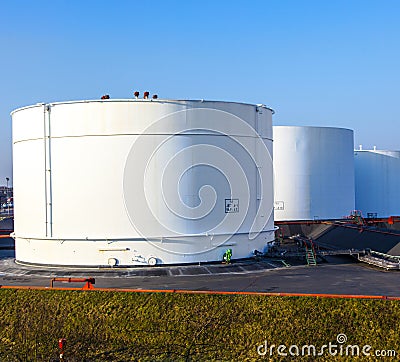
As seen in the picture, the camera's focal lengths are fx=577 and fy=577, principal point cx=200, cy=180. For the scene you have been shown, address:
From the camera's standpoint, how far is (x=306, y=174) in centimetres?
4522

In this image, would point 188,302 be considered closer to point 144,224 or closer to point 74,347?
point 74,347

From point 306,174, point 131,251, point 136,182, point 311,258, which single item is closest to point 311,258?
point 311,258

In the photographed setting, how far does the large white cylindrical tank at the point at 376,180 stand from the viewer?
54.9 metres

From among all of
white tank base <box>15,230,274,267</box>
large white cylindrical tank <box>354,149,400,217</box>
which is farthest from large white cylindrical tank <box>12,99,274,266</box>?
large white cylindrical tank <box>354,149,400,217</box>

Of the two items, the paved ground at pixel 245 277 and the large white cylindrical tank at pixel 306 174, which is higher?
the large white cylindrical tank at pixel 306 174

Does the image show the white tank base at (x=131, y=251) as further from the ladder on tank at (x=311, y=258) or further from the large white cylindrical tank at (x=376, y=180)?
the large white cylindrical tank at (x=376, y=180)

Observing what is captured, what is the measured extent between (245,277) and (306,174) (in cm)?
2276

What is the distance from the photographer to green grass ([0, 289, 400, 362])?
1659 centimetres

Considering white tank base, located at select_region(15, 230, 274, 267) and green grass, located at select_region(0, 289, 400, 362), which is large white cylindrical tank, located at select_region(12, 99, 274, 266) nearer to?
white tank base, located at select_region(15, 230, 274, 267)

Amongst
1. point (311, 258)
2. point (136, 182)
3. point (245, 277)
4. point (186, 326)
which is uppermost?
point (136, 182)

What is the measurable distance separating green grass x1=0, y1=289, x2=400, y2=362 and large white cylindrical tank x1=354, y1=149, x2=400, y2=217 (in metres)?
39.2

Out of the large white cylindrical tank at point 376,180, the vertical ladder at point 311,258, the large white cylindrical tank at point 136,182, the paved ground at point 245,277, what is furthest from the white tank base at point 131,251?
the large white cylindrical tank at point 376,180

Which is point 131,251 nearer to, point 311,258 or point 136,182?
point 136,182

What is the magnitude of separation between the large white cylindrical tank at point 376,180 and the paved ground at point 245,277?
27.5 m
